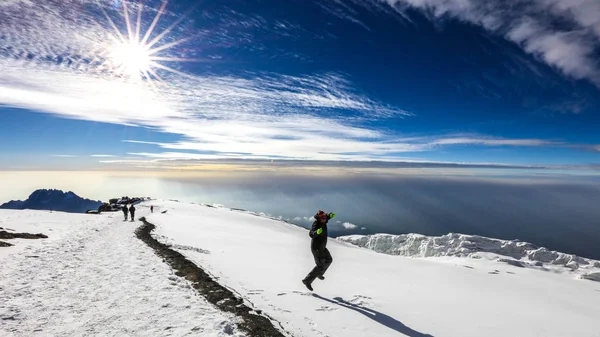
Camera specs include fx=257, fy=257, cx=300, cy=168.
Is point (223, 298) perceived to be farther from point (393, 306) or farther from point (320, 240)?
point (393, 306)

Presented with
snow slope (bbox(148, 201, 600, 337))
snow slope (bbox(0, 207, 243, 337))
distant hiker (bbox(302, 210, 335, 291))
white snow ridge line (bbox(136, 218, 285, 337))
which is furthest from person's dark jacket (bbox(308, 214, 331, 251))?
snow slope (bbox(0, 207, 243, 337))

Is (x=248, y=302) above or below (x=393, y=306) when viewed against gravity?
above

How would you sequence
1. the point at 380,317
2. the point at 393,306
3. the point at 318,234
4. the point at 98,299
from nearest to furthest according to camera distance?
the point at 380,317, the point at 98,299, the point at 393,306, the point at 318,234

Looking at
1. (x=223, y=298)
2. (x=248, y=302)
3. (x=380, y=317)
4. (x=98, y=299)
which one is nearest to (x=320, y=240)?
(x=380, y=317)

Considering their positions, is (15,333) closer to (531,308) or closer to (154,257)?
(154,257)

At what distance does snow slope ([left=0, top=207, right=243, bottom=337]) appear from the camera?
6.20 m

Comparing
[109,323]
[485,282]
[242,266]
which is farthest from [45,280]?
[485,282]

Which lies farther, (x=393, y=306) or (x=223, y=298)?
(x=393, y=306)

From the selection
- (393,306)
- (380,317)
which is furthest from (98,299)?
(393,306)

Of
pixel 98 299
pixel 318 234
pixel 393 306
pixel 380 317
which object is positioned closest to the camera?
pixel 380 317

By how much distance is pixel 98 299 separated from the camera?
809 centimetres

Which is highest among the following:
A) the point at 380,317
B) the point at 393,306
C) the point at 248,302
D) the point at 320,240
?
the point at 320,240

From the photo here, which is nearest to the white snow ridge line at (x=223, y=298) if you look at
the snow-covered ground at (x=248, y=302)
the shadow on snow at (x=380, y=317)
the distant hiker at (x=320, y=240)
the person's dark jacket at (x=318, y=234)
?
the snow-covered ground at (x=248, y=302)

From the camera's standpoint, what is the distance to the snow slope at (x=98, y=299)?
620 cm
